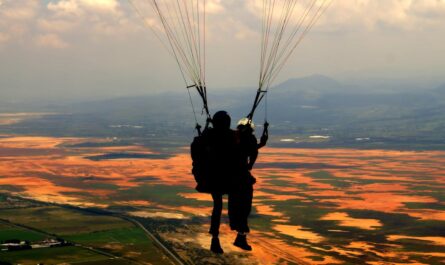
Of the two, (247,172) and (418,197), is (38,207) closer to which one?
(418,197)

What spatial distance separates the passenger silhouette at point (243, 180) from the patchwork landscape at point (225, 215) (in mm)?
59541

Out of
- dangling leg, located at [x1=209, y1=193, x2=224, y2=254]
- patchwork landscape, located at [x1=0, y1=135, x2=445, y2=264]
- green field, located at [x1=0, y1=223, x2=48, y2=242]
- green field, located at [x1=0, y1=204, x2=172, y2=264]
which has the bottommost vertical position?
green field, located at [x1=0, y1=223, x2=48, y2=242]

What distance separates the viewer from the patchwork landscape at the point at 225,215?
274 ft

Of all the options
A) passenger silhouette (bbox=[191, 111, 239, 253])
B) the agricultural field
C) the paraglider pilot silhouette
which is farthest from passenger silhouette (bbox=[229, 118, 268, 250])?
the agricultural field

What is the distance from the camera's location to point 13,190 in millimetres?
146375

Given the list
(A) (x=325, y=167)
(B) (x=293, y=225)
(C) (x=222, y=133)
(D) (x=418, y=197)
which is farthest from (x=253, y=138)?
(A) (x=325, y=167)

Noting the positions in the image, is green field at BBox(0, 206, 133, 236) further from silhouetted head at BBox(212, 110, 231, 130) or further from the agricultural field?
silhouetted head at BBox(212, 110, 231, 130)

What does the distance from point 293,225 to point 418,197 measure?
43.7m

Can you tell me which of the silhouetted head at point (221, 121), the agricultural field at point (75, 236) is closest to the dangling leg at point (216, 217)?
the silhouetted head at point (221, 121)

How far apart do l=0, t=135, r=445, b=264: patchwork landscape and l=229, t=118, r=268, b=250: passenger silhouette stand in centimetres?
5954

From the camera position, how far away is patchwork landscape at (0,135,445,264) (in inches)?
3287

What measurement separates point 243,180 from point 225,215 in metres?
101

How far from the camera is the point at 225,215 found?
387 ft

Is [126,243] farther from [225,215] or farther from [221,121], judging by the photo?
[221,121]
